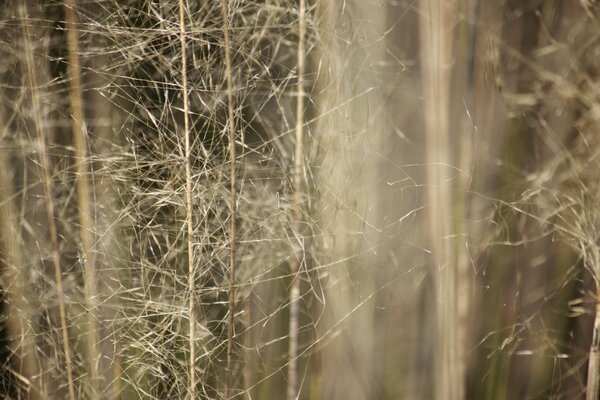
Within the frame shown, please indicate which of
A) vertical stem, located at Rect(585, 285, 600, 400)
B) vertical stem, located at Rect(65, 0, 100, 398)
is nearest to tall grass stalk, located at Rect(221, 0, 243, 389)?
vertical stem, located at Rect(65, 0, 100, 398)

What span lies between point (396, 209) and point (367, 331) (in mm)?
214

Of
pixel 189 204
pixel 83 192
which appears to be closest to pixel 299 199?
pixel 189 204

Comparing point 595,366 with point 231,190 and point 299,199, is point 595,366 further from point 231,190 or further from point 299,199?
point 231,190

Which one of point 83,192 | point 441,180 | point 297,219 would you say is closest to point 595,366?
point 441,180

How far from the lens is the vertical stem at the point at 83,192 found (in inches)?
32.1

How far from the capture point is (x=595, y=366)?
0.90 m

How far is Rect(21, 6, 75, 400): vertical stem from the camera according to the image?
82 cm

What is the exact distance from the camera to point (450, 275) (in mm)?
875

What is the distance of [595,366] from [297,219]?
57 cm

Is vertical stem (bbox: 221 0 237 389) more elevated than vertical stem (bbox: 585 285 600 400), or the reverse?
vertical stem (bbox: 221 0 237 389)

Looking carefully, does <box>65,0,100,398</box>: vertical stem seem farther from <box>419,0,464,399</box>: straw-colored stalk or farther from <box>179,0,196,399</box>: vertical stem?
<box>419,0,464,399</box>: straw-colored stalk

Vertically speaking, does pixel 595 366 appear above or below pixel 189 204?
below

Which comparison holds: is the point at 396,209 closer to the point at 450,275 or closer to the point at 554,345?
the point at 450,275

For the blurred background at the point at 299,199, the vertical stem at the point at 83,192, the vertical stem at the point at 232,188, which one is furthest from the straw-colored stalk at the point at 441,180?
the vertical stem at the point at 83,192
